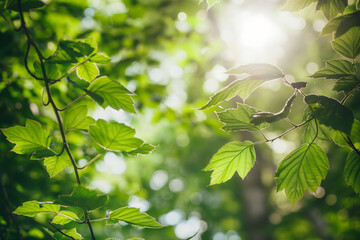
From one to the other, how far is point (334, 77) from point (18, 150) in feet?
2.58

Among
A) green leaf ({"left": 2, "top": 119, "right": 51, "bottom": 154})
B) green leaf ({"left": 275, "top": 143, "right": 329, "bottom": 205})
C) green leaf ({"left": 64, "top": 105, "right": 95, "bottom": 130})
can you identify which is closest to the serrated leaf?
green leaf ({"left": 275, "top": 143, "right": 329, "bottom": 205})

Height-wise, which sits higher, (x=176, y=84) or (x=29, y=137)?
(x=176, y=84)

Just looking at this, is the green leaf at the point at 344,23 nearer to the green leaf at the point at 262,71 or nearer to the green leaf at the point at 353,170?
the green leaf at the point at 262,71

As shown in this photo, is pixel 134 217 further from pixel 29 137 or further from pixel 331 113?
pixel 331 113

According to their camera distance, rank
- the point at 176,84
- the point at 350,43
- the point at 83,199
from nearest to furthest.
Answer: the point at 83,199 < the point at 350,43 < the point at 176,84

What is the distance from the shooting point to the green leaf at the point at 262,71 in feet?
1.80

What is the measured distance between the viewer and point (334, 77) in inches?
21.7

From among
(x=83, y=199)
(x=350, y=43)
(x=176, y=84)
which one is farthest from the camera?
(x=176, y=84)

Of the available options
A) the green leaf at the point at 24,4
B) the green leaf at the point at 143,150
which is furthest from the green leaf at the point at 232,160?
the green leaf at the point at 24,4

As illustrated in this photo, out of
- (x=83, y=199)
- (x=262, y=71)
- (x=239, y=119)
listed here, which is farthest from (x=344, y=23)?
(x=83, y=199)

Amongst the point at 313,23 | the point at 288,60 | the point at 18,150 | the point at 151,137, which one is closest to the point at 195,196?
the point at 151,137

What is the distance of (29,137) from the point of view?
566mm

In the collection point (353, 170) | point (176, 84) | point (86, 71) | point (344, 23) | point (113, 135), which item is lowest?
point (353, 170)

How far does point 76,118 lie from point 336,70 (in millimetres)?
670
